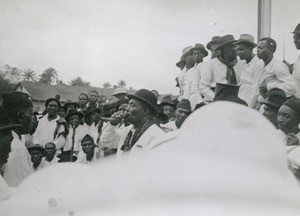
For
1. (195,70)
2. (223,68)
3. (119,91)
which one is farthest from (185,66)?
(119,91)

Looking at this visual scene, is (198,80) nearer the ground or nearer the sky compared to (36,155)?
nearer the sky

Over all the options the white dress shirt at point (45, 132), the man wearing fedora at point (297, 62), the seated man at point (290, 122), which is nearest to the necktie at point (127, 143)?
the white dress shirt at point (45, 132)

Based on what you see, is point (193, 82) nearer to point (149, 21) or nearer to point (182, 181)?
point (149, 21)

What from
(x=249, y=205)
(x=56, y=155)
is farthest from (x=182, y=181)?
(x=56, y=155)

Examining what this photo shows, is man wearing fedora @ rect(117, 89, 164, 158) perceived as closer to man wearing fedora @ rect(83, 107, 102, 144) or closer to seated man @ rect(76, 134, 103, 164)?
seated man @ rect(76, 134, 103, 164)

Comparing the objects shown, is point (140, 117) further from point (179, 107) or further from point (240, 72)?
point (240, 72)

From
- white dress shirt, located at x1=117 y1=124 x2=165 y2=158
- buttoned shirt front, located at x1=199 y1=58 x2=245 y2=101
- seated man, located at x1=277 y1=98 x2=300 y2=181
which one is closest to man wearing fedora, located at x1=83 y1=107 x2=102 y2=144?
white dress shirt, located at x1=117 y1=124 x2=165 y2=158

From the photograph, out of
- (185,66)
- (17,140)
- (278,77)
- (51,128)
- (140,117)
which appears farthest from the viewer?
(51,128)
